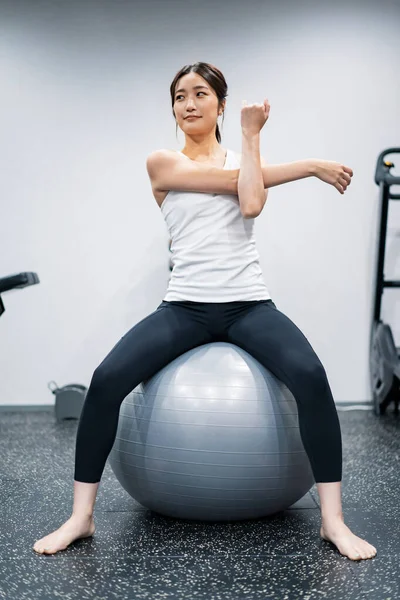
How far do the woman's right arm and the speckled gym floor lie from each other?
3.31ft

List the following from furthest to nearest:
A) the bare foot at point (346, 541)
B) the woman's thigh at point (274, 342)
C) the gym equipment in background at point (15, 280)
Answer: the gym equipment in background at point (15, 280) < the woman's thigh at point (274, 342) < the bare foot at point (346, 541)

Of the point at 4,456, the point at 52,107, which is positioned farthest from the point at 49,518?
the point at 52,107

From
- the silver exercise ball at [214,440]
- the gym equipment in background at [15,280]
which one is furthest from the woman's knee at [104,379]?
the gym equipment in background at [15,280]

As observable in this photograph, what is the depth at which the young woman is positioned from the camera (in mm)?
1750

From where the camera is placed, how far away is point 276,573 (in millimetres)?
1589

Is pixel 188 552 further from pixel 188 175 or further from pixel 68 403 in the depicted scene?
pixel 68 403

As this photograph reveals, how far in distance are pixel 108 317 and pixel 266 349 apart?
2.37m

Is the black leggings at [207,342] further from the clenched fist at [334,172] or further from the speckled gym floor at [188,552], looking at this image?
the clenched fist at [334,172]

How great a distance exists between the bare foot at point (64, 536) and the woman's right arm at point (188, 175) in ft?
3.25

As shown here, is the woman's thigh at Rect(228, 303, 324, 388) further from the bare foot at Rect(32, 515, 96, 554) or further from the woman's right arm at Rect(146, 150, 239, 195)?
the bare foot at Rect(32, 515, 96, 554)

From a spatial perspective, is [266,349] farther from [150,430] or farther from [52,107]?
[52,107]

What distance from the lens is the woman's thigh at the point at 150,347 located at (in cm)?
181

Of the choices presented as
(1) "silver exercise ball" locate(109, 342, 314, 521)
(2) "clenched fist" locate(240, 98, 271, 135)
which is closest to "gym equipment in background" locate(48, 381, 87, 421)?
(1) "silver exercise ball" locate(109, 342, 314, 521)

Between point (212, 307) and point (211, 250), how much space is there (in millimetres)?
169
